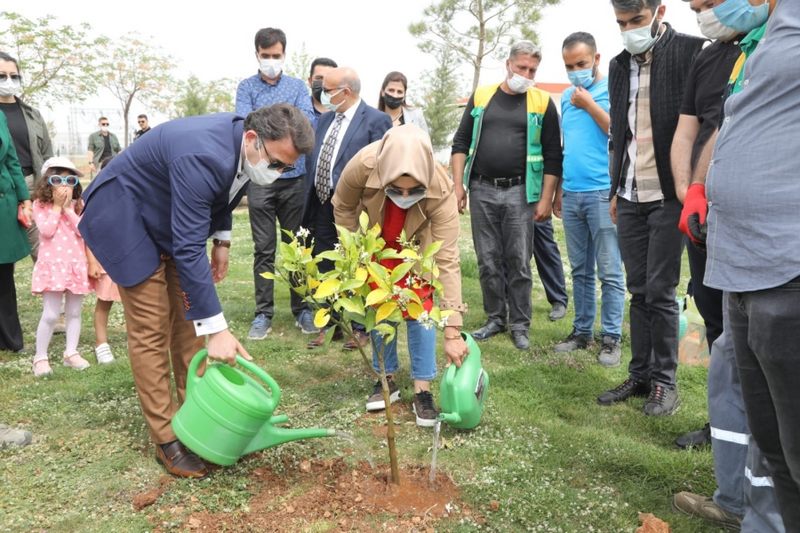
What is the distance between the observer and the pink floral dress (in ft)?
14.5

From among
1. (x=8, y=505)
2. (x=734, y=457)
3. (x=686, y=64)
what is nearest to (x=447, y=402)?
(x=734, y=457)

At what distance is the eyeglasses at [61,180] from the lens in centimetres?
451

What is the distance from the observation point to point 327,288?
2439 millimetres

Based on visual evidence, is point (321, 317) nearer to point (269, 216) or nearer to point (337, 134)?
point (337, 134)

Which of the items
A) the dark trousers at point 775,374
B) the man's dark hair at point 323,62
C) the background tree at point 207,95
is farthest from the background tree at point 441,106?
the dark trousers at point 775,374

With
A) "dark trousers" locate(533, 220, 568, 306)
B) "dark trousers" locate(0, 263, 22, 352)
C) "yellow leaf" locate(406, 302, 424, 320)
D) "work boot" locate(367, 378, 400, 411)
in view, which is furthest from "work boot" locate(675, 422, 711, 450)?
"dark trousers" locate(0, 263, 22, 352)

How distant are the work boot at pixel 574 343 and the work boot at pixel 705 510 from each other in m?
2.15

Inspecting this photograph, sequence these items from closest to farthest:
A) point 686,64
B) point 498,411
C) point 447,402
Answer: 1. point 447,402
2. point 686,64
3. point 498,411

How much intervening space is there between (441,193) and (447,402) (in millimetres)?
1097

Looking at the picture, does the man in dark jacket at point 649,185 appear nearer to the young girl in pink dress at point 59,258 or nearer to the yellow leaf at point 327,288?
the yellow leaf at point 327,288

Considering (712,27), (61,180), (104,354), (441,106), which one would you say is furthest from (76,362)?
(441,106)

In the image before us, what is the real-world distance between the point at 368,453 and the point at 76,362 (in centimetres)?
256

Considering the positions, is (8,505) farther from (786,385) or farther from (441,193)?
(786,385)

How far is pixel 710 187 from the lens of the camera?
1843mm
